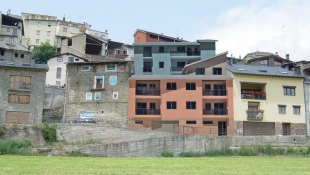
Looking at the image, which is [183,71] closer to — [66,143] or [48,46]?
[66,143]

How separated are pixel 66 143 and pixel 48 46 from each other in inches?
2033

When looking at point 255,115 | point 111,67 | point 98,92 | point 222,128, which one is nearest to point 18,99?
point 98,92

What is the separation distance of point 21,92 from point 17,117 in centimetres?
350

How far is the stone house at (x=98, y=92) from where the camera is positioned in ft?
188

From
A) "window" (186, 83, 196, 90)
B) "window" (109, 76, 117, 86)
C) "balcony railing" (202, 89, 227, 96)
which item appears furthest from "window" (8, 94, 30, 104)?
"balcony railing" (202, 89, 227, 96)

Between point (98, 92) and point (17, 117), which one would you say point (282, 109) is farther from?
point (17, 117)

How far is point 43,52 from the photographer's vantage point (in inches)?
3610

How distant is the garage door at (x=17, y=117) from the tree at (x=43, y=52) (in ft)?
123

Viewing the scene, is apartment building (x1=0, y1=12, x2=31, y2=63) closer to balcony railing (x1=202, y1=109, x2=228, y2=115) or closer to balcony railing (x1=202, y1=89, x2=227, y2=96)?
balcony railing (x1=202, y1=89, x2=227, y2=96)

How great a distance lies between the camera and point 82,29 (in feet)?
341

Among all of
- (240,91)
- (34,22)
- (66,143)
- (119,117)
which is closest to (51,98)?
(119,117)

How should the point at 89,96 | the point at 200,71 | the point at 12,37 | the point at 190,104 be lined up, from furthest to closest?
the point at 12,37 → the point at 200,71 → the point at 89,96 → the point at 190,104

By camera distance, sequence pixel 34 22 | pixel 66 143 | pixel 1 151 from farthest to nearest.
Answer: pixel 34 22 → pixel 66 143 → pixel 1 151

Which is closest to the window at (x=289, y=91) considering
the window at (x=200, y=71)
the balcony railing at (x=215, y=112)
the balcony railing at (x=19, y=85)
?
the balcony railing at (x=215, y=112)
